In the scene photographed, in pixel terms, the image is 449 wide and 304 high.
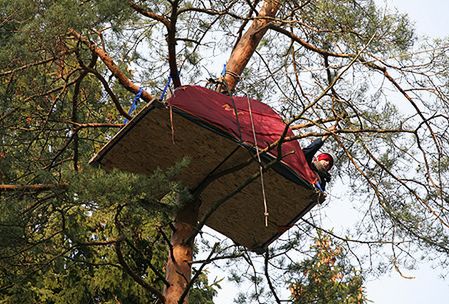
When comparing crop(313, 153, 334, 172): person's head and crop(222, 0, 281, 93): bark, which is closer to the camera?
crop(313, 153, 334, 172): person's head

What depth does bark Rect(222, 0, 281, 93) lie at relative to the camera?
262 inches

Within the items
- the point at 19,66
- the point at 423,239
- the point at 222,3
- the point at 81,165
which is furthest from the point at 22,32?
the point at 423,239

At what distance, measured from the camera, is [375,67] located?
641 centimetres

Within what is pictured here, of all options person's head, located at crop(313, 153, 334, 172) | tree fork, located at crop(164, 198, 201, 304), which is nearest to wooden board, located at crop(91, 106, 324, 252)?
tree fork, located at crop(164, 198, 201, 304)

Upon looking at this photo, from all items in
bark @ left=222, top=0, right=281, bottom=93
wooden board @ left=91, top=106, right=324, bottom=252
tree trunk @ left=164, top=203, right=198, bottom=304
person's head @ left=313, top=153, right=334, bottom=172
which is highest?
bark @ left=222, top=0, right=281, bottom=93

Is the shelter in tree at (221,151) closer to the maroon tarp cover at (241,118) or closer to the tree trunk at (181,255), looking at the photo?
the maroon tarp cover at (241,118)

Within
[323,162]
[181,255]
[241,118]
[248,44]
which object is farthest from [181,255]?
[248,44]

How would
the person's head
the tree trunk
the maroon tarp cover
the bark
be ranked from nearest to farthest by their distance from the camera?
1. the maroon tarp cover
2. the tree trunk
3. the person's head
4. the bark

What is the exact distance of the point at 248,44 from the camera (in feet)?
22.1

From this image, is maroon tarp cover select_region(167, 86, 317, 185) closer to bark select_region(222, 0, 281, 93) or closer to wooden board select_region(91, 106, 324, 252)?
wooden board select_region(91, 106, 324, 252)

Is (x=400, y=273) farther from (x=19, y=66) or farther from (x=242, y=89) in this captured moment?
(x=19, y=66)

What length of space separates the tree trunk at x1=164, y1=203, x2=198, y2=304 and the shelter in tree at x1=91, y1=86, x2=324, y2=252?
0.78ft

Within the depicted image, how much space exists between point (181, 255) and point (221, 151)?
2.85 feet

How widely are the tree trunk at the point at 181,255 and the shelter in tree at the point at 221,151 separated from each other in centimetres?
24
